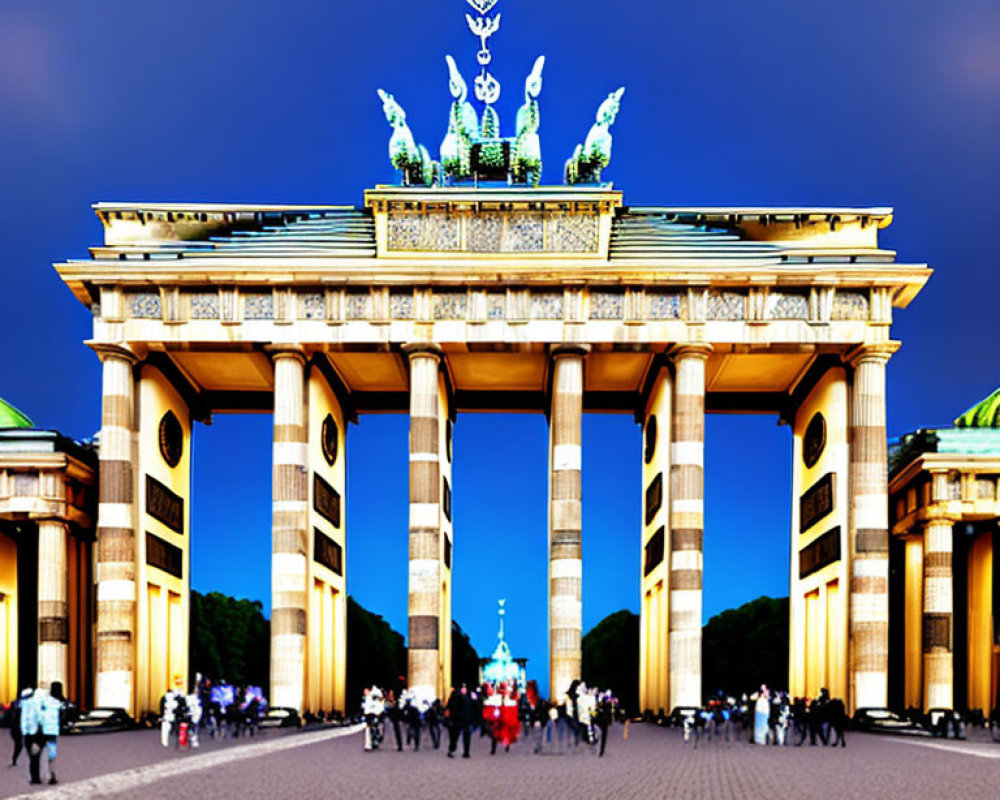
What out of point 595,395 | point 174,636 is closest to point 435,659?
point 174,636

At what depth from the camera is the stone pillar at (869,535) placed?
4394 cm

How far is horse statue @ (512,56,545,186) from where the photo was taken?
49.0 meters

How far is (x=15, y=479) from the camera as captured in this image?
47531 mm

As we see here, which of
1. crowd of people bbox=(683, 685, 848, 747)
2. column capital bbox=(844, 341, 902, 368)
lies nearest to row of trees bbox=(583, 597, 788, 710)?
column capital bbox=(844, 341, 902, 368)

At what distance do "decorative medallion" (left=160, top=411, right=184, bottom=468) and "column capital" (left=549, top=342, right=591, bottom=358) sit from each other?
1545 cm

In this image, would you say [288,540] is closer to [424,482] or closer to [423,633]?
[424,482]

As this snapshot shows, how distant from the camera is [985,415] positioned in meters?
59.0

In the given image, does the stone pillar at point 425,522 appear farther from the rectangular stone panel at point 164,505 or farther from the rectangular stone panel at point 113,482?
the rectangular stone panel at point 113,482

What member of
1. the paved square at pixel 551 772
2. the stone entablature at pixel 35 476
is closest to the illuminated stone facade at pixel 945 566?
the paved square at pixel 551 772

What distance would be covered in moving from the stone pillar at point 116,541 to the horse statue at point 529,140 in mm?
16149

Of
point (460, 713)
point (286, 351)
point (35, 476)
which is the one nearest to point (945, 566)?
point (286, 351)

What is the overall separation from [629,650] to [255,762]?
81.5 metres

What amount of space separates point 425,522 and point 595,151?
613 inches

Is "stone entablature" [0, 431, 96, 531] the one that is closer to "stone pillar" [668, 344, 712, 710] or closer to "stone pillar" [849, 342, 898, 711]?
"stone pillar" [668, 344, 712, 710]
